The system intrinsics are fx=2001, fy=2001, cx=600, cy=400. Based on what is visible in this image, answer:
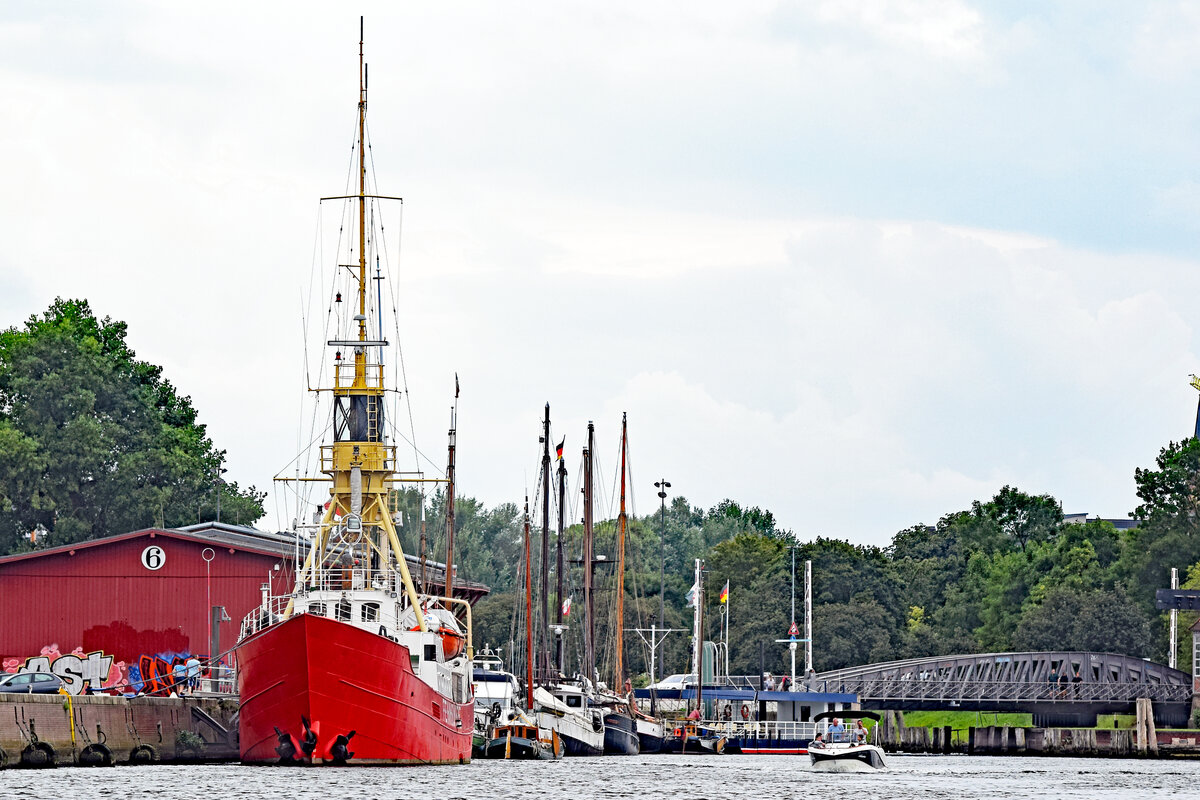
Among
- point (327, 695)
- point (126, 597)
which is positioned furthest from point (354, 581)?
point (126, 597)

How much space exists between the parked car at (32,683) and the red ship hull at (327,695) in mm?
7580

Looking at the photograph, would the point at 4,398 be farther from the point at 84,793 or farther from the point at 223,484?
the point at 84,793

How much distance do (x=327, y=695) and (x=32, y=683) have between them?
11.9 meters

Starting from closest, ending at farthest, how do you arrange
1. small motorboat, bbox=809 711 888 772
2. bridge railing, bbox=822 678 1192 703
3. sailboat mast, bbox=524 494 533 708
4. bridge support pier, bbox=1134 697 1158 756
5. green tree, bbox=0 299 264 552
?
1. small motorboat, bbox=809 711 888 772
2. sailboat mast, bbox=524 494 533 708
3. bridge support pier, bbox=1134 697 1158 756
4. green tree, bbox=0 299 264 552
5. bridge railing, bbox=822 678 1192 703

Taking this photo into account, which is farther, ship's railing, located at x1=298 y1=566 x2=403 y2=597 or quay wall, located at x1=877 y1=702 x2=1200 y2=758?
quay wall, located at x1=877 y1=702 x2=1200 y2=758

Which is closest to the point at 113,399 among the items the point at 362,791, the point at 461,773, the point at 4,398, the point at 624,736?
the point at 4,398

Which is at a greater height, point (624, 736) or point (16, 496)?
point (16, 496)

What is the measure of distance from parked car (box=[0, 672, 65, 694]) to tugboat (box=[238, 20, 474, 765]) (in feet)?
21.8

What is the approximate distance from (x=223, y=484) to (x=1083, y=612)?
60.0 m

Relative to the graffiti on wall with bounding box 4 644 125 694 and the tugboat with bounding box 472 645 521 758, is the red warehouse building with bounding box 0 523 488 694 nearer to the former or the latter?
the graffiti on wall with bounding box 4 644 125 694

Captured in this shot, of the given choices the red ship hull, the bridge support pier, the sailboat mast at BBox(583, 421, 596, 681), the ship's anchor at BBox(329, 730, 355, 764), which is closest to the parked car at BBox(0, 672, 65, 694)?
the red ship hull

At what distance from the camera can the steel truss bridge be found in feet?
411

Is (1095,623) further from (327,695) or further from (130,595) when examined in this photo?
(327,695)

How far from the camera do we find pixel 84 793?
162 ft
